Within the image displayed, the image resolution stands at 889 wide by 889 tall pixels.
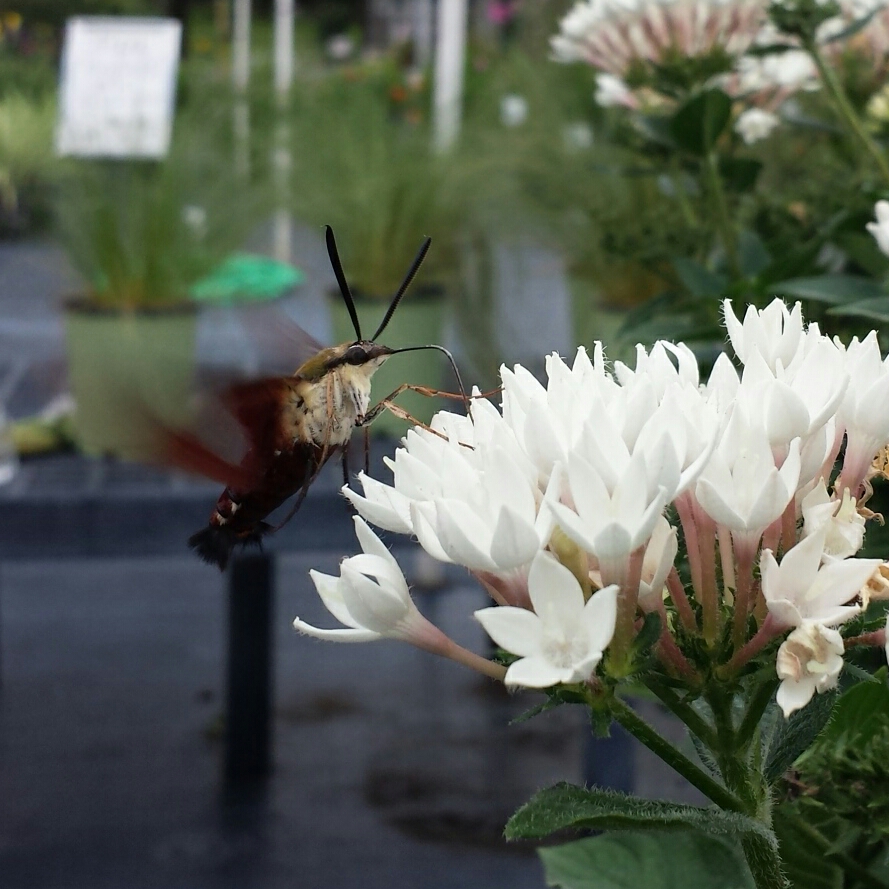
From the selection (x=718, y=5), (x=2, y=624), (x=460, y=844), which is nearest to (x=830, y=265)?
(x=718, y=5)

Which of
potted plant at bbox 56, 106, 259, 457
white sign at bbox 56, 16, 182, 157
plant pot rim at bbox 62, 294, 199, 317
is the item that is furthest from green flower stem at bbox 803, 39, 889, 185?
white sign at bbox 56, 16, 182, 157

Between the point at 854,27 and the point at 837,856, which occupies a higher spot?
the point at 854,27

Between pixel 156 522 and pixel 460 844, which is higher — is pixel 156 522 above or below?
above

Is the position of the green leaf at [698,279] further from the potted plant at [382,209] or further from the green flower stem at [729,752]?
the potted plant at [382,209]

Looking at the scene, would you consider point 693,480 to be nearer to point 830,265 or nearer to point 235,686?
point 830,265

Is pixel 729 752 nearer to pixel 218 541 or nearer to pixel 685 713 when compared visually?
pixel 685 713

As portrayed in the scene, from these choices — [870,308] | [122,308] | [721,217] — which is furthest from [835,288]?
[122,308]

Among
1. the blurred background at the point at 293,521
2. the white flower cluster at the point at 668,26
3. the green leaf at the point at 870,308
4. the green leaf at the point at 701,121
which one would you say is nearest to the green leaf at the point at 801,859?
the green leaf at the point at 870,308
